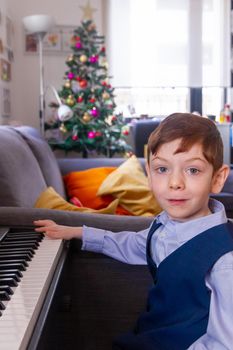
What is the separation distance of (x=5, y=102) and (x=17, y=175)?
3.02m

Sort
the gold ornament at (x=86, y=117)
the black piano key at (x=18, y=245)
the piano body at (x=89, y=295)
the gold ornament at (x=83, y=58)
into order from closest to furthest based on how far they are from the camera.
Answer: the black piano key at (x=18, y=245) < the piano body at (x=89, y=295) < the gold ornament at (x=86, y=117) < the gold ornament at (x=83, y=58)

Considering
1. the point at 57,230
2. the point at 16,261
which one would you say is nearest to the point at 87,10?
the point at 57,230

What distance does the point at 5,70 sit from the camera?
4.72m

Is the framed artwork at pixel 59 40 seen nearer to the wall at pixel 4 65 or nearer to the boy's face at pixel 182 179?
the wall at pixel 4 65

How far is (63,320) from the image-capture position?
1370 millimetres

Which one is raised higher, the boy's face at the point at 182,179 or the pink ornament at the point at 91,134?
the boy's face at the point at 182,179

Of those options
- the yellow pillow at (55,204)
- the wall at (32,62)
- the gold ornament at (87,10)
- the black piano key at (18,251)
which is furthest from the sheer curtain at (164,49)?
the black piano key at (18,251)

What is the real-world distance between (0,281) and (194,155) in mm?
469

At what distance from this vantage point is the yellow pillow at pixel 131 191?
2.82 meters

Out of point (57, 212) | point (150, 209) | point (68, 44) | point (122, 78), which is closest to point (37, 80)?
point (68, 44)

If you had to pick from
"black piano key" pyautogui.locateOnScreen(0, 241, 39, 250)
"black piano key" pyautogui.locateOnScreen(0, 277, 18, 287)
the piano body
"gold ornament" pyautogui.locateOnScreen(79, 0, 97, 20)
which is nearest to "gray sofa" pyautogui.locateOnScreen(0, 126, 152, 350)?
the piano body

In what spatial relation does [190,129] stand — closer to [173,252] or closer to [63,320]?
[173,252]

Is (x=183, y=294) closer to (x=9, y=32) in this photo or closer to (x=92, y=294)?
(x=92, y=294)

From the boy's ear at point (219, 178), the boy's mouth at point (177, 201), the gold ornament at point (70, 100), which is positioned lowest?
the boy's mouth at point (177, 201)
